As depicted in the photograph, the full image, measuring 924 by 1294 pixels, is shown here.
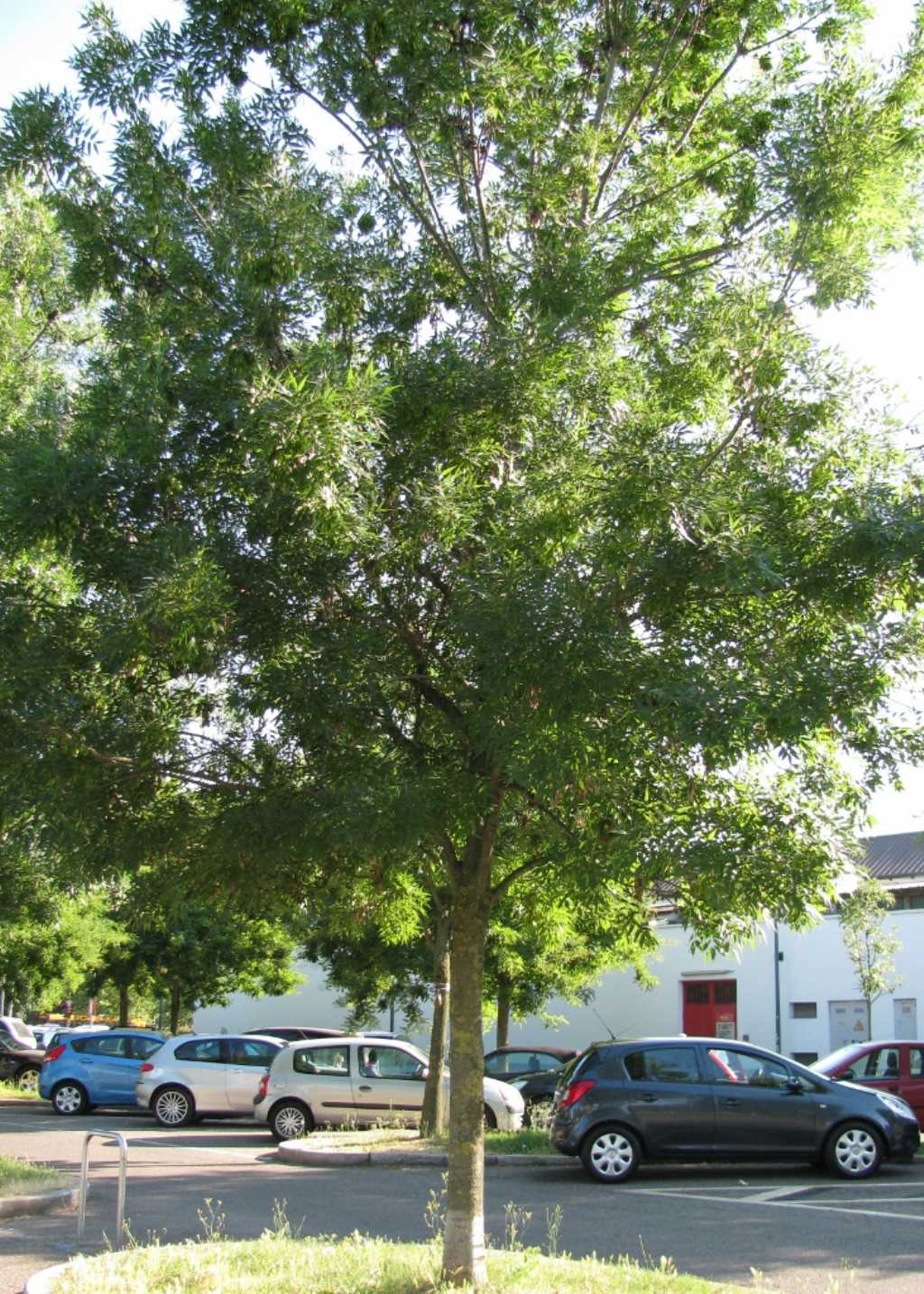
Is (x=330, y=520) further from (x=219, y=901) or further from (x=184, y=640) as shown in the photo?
(x=219, y=901)

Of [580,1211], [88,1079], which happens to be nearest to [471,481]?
[580,1211]

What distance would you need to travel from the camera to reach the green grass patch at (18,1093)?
27500mm

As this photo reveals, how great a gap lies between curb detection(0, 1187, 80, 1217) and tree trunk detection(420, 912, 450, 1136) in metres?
6.63

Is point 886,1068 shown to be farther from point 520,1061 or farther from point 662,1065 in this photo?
point 520,1061

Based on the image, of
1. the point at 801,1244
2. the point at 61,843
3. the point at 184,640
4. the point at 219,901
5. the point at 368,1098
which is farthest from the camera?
the point at 368,1098

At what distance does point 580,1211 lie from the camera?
38.9ft

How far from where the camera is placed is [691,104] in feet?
29.0

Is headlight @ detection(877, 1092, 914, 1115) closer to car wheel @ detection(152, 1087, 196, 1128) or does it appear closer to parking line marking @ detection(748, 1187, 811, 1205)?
parking line marking @ detection(748, 1187, 811, 1205)

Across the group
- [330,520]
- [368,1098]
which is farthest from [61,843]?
[368,1098]

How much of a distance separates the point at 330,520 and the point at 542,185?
2.99m

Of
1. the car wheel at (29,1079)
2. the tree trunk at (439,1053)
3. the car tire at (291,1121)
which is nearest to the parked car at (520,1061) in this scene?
the car tire at (291,1121)

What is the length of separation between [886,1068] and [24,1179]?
1241 centimetres

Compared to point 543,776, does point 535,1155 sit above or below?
below

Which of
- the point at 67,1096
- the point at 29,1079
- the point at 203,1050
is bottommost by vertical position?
the point at 29,1079
